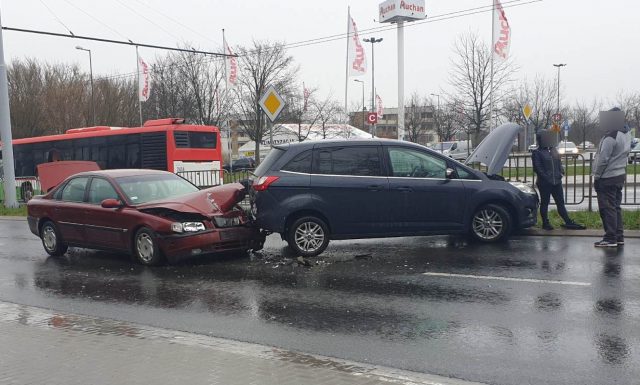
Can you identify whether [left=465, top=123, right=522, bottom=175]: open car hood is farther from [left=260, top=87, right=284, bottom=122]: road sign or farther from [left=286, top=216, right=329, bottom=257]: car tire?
[left=260, top=87, right=284, bottom=122]: road sign

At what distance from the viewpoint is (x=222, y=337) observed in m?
5.78

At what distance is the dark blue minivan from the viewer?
9500 mm

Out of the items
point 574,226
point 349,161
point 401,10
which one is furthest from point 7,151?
point 401,10

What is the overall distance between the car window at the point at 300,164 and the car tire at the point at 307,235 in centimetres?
75

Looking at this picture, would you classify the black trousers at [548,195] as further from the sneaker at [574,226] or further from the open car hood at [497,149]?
the open car hood at [497,149]

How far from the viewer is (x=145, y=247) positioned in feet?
31.3

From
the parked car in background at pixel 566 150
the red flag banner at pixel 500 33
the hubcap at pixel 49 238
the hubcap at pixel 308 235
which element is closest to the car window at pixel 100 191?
the hubcap at pixel 49 238

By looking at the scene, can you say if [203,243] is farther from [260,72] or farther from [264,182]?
[260,72]

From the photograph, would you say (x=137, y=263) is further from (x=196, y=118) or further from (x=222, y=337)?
(x=196, y=118)

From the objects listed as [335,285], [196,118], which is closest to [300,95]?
[196,118]

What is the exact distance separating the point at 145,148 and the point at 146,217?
16.8 meters

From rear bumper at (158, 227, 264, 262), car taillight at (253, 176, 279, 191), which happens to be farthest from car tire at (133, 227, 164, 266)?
car taillight at (253, 176, 279, 191)

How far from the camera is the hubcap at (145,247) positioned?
9.46 meters

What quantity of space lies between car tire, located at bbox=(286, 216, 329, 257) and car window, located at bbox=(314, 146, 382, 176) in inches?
32.0
